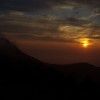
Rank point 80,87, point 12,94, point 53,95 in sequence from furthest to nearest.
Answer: point 80,87
point 53,95
point 12,94

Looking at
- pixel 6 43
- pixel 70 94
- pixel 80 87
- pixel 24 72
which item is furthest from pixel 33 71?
pixel 6 43

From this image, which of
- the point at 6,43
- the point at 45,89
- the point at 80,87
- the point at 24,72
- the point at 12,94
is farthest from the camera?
the point at 6,43

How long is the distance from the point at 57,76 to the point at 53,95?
12506 millimetres

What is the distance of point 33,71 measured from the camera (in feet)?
171

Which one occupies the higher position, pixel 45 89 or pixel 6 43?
pixel 6 43

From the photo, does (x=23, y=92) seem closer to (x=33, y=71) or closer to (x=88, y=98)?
(x=88, y=98)

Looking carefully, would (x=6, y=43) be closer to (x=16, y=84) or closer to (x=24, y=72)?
(x=24, y=72)

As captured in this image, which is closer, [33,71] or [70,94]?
[70,94]

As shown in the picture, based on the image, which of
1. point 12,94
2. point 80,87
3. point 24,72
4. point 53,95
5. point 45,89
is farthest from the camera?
point 24,72

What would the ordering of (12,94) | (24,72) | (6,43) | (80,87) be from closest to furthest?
1. (12,94)
2. (80,87)
3. (24,72)
4. (6,43)

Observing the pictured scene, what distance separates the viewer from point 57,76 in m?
51.7

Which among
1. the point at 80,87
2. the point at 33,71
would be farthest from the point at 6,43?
the point at 80,87

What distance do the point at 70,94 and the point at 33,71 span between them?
1262 cm

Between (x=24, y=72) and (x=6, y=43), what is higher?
(x=6, y=43)
